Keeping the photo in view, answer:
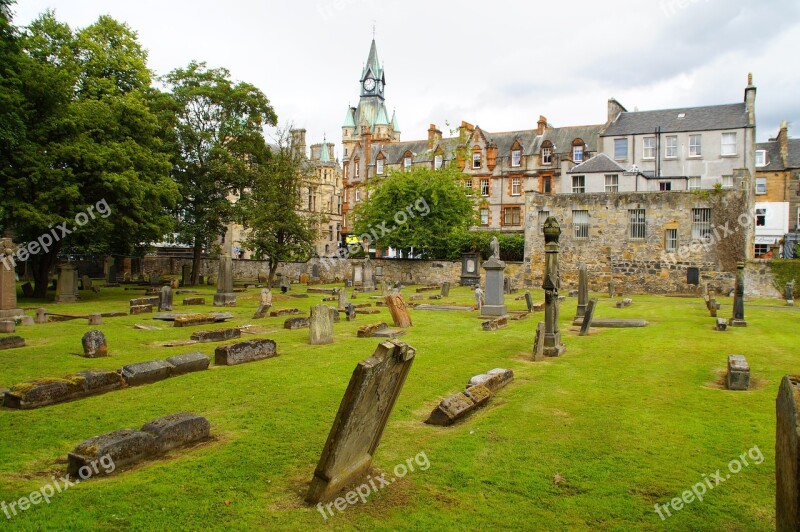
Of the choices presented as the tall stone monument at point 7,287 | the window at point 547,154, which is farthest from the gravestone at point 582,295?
the window at point 547,154

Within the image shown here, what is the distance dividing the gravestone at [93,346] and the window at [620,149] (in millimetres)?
43692

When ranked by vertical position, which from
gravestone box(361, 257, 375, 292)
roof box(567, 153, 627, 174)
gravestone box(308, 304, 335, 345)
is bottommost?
gravestone box(308, 304, 335, 345)

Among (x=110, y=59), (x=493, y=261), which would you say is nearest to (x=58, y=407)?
(x=493, y=261)

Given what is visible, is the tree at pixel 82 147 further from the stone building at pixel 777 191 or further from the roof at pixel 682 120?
the stone building at pixel 777 191

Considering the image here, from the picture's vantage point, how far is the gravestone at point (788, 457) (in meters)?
3.89

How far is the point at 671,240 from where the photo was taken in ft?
122

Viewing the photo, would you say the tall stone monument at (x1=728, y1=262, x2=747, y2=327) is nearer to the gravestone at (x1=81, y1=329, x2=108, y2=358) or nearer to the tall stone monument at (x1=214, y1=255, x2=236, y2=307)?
the gravestone at (x1=81, y1=329, x2=108, y2=358)

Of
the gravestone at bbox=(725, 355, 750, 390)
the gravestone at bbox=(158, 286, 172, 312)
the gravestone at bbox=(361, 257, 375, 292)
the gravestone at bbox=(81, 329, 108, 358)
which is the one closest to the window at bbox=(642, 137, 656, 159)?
the gravestone at bbox=(361, 257, 375, 292)

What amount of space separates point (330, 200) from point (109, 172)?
5974 centimetres

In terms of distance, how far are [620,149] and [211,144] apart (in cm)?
3161

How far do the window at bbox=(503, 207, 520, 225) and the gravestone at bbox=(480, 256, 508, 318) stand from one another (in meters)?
41.2

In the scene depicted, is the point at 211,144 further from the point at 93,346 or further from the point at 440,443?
the point at 440,443

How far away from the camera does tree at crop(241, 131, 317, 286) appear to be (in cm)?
3100

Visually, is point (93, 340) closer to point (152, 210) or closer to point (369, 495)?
point (369, 495)
